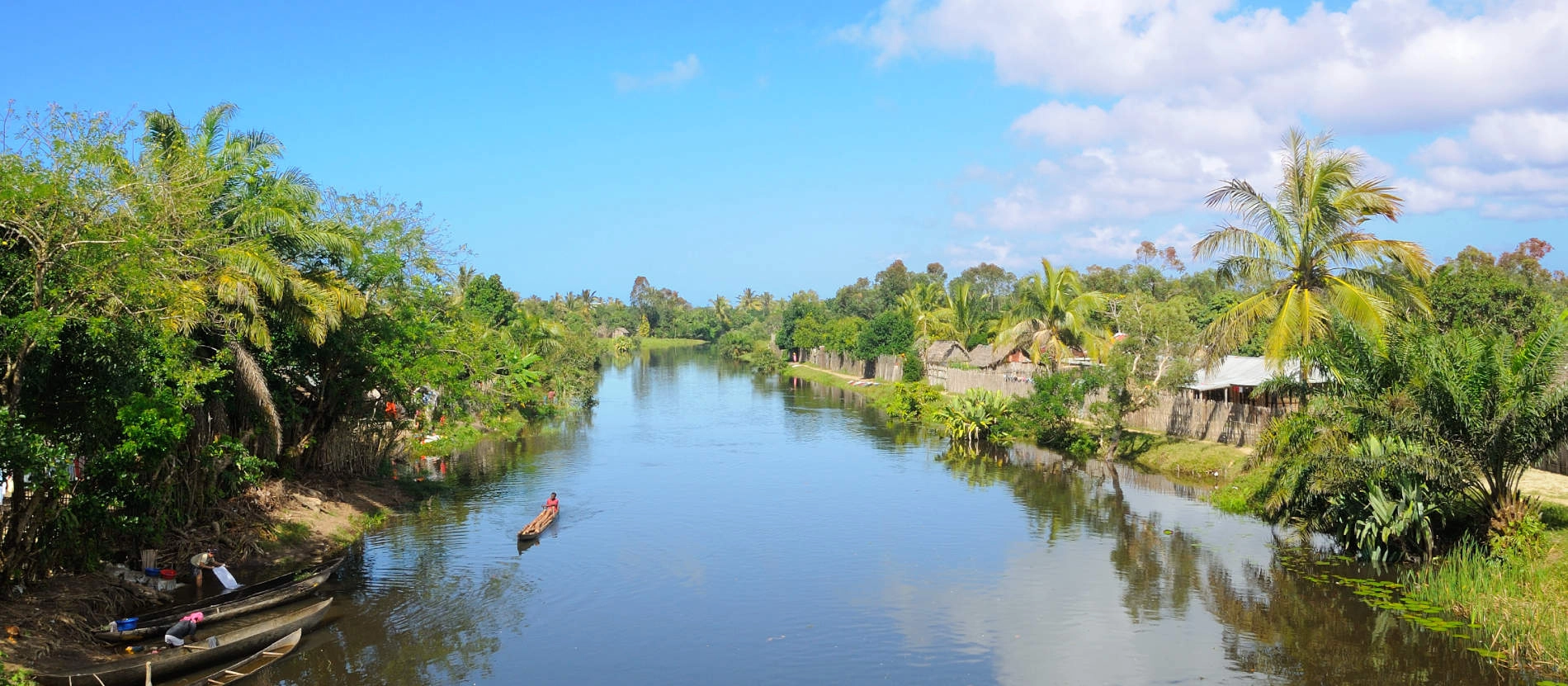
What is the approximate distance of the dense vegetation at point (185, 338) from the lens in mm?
11500

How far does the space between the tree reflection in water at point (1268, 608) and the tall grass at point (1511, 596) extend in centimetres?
46

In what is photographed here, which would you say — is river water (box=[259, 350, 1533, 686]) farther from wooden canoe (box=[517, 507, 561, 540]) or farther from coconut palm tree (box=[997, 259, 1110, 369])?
coconut palm tree (box=[997, 259, 1110, 369])

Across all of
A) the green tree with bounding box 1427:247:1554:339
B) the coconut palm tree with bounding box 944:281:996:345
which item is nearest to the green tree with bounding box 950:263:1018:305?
the coconut palm tree with bounding box 944:281:996:345

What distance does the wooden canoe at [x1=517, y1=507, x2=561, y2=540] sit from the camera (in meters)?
20.9

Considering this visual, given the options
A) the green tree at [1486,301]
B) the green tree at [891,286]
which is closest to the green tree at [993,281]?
the green tree at [891,286]

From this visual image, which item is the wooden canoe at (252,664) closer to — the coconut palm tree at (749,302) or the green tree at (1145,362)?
the green tree at (1145,362)

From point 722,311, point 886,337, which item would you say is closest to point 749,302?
point 722,311

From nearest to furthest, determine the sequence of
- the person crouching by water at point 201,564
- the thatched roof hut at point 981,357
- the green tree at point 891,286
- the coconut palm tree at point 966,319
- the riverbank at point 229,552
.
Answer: the riverbank at point 229,552, the person crouching by water at point 201,564, the thatched roof hut at point 981,357, the coconut palm tree at point 966,319, the green tree at point 891,286

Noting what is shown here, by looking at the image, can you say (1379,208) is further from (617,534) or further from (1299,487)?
(617,534)

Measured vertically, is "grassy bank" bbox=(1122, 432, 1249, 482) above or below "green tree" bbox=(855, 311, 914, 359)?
below

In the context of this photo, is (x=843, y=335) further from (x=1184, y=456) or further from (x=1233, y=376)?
(x=1184, y=456)

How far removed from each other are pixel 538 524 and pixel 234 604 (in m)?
7.49

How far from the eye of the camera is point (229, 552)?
17875 mm

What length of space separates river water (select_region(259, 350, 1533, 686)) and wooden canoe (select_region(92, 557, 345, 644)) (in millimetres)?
647
